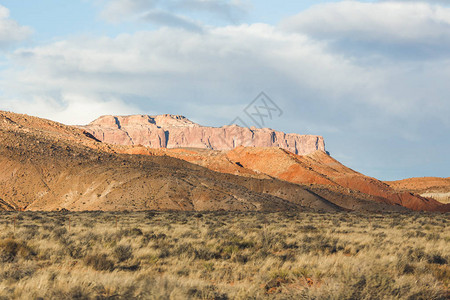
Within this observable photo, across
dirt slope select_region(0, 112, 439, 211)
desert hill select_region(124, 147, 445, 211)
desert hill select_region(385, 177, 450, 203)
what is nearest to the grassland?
dirt slope select_region(0, 112, 439, 211)

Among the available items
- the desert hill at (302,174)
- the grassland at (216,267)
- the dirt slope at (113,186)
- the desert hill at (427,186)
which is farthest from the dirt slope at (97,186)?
the desert hill at (427,186)

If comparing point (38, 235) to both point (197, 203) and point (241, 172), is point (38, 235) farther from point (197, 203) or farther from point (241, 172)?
point (241, 172)

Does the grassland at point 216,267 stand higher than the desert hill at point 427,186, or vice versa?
the desert hill at point 427,186

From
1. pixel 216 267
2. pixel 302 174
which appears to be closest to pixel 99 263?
pixel 216 267

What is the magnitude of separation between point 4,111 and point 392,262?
12365 cm

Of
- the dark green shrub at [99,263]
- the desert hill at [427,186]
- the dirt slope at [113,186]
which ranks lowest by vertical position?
the dark green shrub at [99,263]

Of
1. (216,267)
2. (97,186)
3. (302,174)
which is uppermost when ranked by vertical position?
(302,174)

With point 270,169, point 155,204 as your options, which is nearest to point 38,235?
point 155,204

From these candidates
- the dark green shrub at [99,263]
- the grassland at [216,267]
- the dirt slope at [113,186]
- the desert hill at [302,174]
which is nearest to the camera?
the grassland at [216,267]

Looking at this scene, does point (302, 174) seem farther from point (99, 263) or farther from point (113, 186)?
point (99, 263)

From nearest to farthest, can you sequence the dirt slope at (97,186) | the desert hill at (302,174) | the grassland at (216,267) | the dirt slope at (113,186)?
the grassland at (216,267) → the dirt slope at (97,186) → the dirt slope at (113,186) → the desert hill at (302,174)

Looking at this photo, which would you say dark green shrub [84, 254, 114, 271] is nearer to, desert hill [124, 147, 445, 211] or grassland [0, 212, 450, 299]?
grassland [0, 212, 450, 299]

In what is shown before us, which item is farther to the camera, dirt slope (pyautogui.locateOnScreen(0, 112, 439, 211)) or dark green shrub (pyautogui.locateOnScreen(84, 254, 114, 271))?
dirt slope (pyautogui.locateOnScreen(0, 112, 439, 211))

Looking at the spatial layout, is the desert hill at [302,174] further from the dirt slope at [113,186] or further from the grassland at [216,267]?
the grassland at [216,267]
